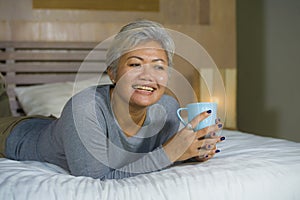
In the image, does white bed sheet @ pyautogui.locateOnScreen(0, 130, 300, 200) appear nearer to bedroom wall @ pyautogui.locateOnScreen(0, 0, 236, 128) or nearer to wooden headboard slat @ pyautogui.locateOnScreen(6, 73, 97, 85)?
wooden headboard slat @ pyautogui.locateOnScreen(6, 73, 97, 85)

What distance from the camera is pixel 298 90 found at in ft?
11.5

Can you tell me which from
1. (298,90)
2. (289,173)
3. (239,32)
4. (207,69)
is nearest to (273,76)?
(298,90)

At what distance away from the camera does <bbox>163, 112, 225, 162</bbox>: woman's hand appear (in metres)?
1.19

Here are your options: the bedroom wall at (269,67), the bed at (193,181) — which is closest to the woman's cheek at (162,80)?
the bed at (193,181)

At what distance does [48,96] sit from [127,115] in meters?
1.28

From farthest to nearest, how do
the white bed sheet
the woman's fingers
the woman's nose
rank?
the woman's nose, the woman's fingers, the white bed sheet

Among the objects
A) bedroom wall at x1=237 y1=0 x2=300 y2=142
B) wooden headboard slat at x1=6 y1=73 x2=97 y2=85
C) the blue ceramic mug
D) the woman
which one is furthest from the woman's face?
bedroom wall at x1=237 y1=0 x2=300 y2=142

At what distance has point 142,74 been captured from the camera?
1.30 m

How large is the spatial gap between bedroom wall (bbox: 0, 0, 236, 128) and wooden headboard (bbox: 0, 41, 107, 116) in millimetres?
64

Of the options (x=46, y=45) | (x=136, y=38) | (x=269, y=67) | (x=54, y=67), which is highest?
(x=136, y=38)

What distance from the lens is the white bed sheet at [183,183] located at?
104cm

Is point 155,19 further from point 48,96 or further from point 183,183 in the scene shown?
point 183,183

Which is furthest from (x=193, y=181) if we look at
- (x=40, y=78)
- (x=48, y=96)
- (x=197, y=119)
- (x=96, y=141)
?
(x=40, y=78)

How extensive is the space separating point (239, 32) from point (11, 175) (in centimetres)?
298
